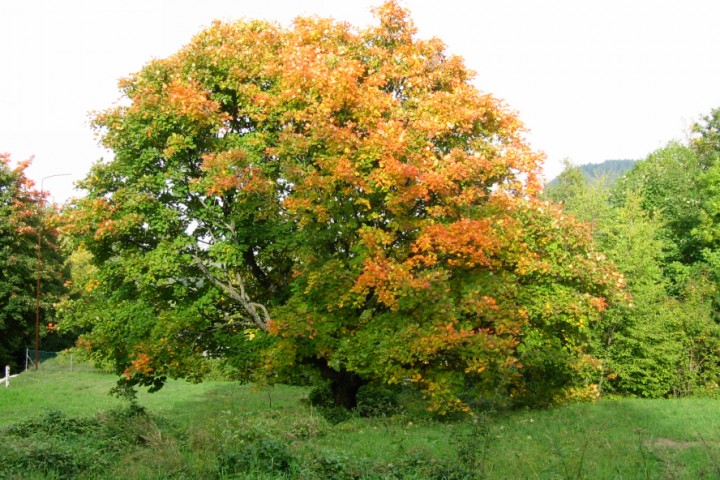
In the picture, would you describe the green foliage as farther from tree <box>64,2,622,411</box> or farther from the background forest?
tree <box>64,2,622,411</box>

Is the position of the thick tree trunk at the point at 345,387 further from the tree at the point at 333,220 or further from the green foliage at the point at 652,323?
the green foliage at the point at 652,323

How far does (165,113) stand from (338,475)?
10428 mm

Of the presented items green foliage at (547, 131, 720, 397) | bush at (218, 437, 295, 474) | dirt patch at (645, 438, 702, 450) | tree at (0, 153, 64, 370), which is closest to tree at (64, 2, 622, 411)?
dirt patch at (645, 438, 702, 450)

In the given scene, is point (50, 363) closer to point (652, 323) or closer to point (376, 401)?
point (376, 401)

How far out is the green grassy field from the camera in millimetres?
7398

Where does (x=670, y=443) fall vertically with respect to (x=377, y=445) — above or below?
below

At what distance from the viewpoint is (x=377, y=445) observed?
36.5 feet

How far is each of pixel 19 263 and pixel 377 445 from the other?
3004cm

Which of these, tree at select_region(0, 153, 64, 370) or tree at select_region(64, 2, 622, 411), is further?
tree at select_region(0, 153, 64, 370)

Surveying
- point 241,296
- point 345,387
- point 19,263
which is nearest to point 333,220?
point 241,296

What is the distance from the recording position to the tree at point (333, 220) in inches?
528

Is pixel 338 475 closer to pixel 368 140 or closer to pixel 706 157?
pixel 368 140

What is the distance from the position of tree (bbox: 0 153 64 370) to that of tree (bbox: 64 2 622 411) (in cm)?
2096

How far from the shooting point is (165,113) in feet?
48.5
